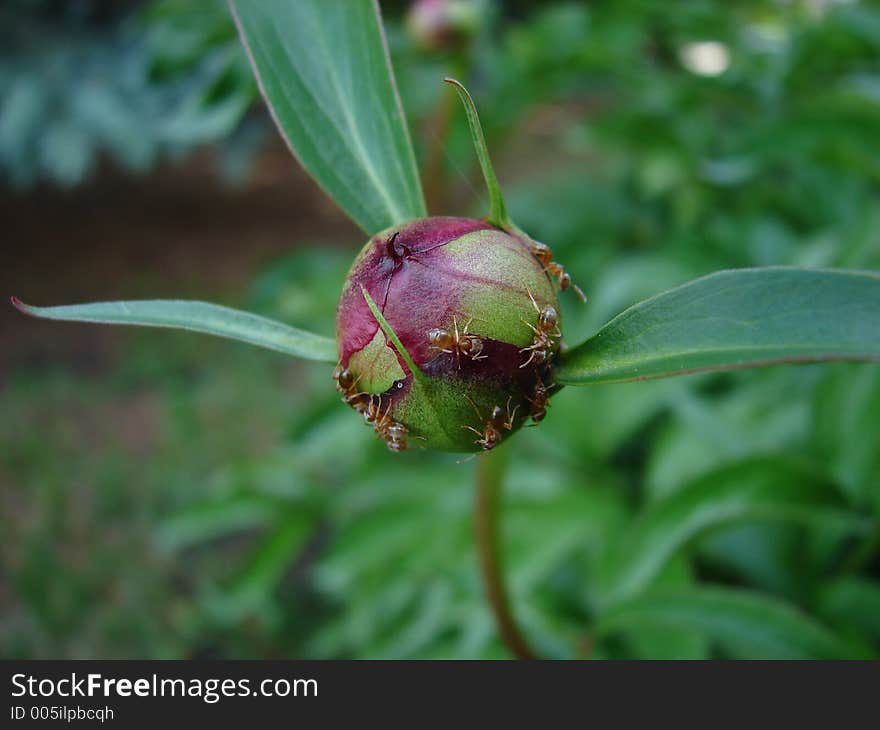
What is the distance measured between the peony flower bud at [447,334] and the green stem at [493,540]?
18 cm

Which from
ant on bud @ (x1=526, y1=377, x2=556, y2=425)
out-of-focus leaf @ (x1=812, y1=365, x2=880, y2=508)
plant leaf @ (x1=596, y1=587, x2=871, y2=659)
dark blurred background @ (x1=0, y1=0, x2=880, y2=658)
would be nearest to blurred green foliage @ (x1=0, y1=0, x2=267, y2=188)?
dark blurred background @ (x1=0, y1=0, x2=880, y2=658)

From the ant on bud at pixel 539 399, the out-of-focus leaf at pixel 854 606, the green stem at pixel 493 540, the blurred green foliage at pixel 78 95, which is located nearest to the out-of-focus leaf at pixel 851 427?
the out-of-focus leaf at pixel 854 606

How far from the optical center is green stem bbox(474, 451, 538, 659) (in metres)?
0.71

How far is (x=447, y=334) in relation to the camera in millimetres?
469

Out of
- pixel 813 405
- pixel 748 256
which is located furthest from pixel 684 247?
pixel 813 405

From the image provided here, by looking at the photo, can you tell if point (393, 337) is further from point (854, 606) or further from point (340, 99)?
point (854, 606)

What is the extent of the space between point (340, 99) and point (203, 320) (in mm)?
205

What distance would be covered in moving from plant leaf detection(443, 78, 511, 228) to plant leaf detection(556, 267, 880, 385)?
99 mm

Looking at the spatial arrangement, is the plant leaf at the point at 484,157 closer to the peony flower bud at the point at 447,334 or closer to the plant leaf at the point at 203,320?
the peony flower bud at the point at 447,334

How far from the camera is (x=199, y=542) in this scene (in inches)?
97.3

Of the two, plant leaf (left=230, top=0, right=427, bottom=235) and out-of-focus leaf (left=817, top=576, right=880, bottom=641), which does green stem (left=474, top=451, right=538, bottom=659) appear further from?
out-of-focus leaf (left=817, top=576, right=880, bottom=641)

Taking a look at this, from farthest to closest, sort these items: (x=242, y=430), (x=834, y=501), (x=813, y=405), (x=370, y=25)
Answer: (x=242, y=430) < (x=813, y=405) < (x=834, y=501) < (x=370, y=25)

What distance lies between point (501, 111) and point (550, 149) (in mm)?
2845

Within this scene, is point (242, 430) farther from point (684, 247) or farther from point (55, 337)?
point (684, 247)
